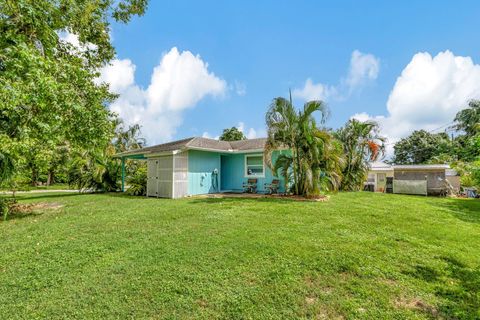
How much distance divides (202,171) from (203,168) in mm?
183

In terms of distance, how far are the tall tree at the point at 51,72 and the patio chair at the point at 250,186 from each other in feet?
24.6

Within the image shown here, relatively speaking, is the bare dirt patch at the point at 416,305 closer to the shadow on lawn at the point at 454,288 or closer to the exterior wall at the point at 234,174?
the shadow on lawn at the point at 454,288

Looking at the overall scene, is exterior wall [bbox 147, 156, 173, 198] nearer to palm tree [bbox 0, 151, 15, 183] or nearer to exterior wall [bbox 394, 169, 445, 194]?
palm tree [bbox 0, 151, 15, 183]

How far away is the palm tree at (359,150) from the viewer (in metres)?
15.9

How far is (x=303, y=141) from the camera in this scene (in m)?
10.6

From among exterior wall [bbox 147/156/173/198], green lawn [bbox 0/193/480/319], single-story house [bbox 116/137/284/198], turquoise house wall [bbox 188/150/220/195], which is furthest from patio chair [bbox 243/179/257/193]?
green lawn [bbox 0/193/480/319]

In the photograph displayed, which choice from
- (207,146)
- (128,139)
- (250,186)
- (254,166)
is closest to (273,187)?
(250,186)

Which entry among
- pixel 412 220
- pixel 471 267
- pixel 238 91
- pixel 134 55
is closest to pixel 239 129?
pixel 238 91

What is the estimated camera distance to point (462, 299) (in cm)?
313

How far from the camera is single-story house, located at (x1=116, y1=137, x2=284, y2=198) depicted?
1262 centimetres

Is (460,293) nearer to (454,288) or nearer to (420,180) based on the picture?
(454,288)

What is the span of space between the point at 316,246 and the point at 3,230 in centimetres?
773

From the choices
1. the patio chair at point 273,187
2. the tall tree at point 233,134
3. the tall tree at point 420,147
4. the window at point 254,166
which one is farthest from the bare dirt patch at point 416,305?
the tall tree at point 420,147

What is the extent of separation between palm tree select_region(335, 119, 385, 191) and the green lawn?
9.25m
